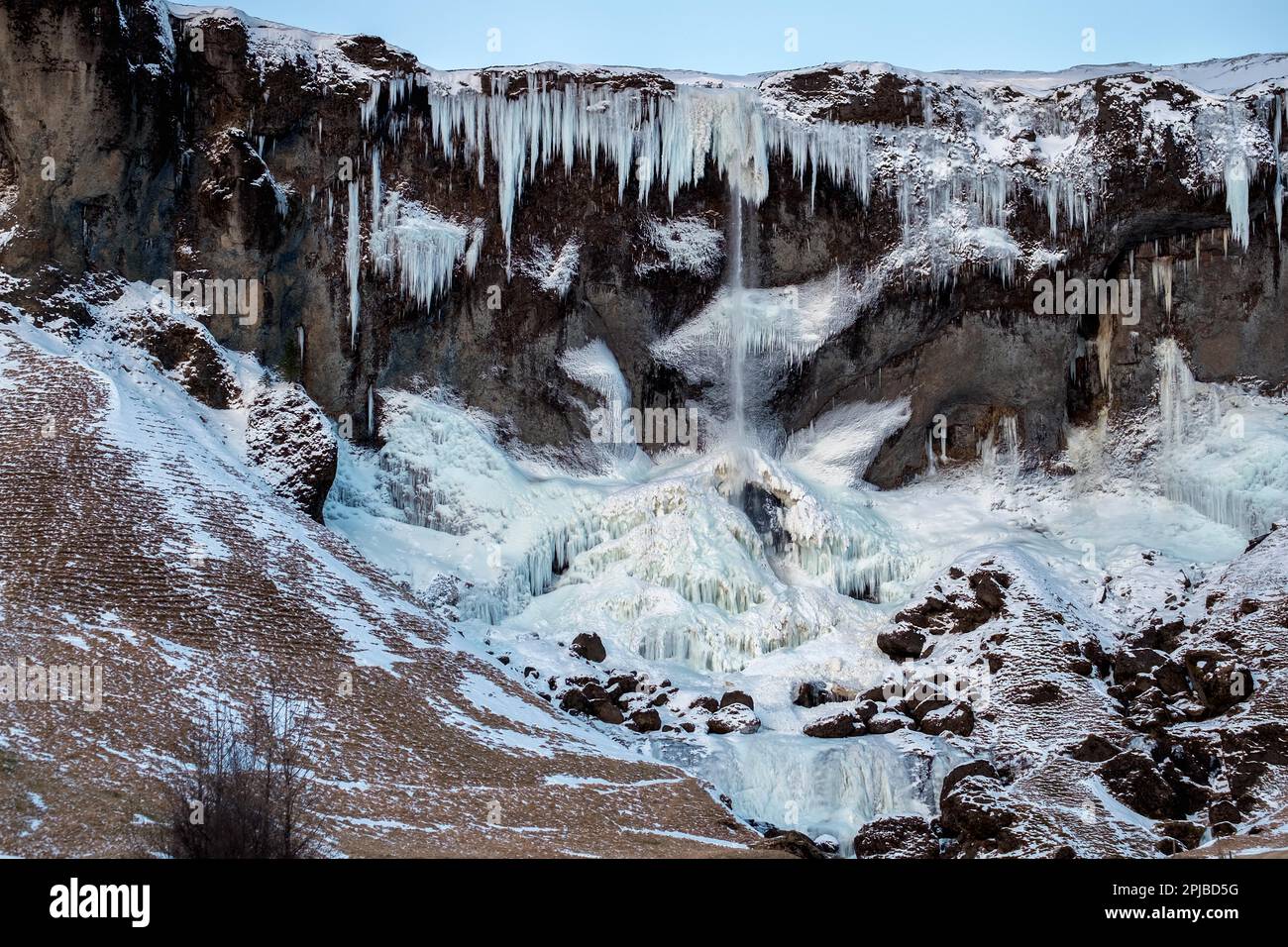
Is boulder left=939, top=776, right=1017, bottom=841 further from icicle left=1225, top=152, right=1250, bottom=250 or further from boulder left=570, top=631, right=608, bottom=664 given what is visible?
icicle left=1225, top=152, right=1250, bottom=250

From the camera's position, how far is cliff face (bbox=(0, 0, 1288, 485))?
128 ft

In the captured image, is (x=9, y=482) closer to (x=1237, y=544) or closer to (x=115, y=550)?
(x=115, y=550)

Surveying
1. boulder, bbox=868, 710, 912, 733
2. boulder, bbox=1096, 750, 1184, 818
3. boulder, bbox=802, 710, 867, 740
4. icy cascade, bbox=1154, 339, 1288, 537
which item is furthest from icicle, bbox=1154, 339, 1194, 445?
boulder, bbox=802, 710, 867, 740

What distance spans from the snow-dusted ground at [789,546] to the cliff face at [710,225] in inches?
45.1

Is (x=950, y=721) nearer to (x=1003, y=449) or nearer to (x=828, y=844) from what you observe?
(x=828, y=844)

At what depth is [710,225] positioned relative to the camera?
41.8m

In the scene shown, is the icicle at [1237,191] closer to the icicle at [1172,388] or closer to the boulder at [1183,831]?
the icicle at [1172,388]

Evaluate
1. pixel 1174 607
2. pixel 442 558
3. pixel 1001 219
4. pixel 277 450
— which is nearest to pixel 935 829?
pixel 1174 607

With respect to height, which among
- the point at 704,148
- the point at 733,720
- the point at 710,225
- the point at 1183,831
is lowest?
the point at 1183,831

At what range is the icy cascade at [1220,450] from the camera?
39.6m

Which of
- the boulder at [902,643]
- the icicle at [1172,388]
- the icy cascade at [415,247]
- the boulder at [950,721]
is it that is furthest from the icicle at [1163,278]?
the icy cascade at [415,247]

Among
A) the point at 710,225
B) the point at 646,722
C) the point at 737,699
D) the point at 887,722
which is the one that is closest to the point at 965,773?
the point at 887,722

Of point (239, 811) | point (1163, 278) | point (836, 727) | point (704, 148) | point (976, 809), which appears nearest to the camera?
point (239, 811)

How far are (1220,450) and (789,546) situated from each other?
1081 centimetres
